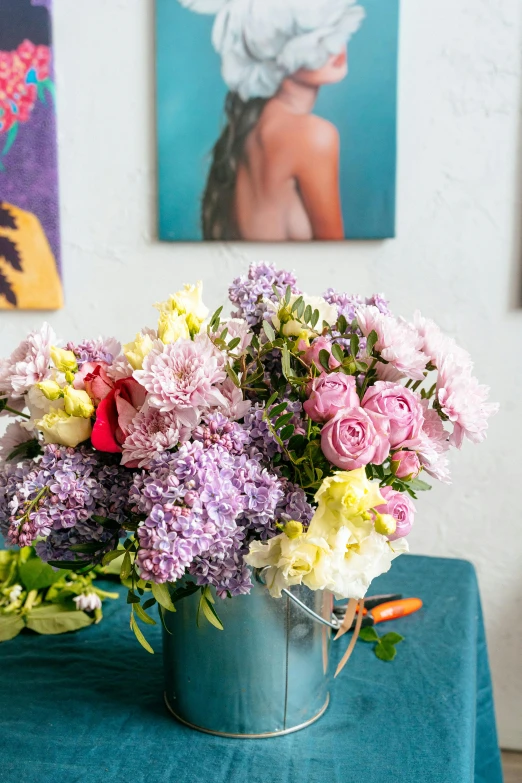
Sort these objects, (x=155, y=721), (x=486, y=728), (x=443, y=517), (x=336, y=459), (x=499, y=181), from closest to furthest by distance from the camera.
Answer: (x=336, y=459), (x=155, y=721), (x=486, y=728), (x=499, y=181), (x=443, y=517)

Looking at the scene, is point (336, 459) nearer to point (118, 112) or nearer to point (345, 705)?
point (345, 705)

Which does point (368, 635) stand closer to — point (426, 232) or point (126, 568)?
point (126, 568)

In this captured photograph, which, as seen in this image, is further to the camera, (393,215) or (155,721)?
(393,215)

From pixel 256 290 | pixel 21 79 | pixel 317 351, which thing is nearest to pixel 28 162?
pixel 21 79

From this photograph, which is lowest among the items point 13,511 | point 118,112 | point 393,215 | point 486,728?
point 486,728

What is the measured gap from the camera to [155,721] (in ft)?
2.66

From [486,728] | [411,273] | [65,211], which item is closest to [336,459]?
[486,728]

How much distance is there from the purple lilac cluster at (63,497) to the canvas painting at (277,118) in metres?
1.33

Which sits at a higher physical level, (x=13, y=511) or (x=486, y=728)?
(x=13, y=511)

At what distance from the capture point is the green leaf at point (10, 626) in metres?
1.00

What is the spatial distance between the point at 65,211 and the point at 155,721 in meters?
1.60

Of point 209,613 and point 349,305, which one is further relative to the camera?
point 349,305

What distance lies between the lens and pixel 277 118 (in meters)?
1.90

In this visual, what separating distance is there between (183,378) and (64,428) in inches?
5.1
